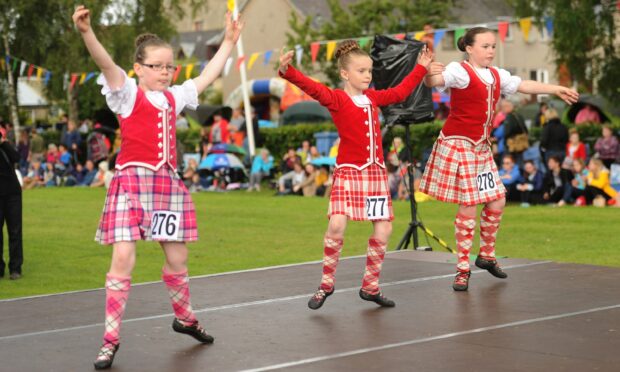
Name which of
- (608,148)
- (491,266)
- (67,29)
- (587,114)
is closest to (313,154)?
(608,148)

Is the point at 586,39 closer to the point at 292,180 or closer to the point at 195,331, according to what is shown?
the point at 292,180

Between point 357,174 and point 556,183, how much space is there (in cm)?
1152

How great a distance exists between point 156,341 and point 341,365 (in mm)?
1394

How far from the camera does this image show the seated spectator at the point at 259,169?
25422 mm

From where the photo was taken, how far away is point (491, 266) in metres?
9.52

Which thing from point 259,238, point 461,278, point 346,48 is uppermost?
point 346,48

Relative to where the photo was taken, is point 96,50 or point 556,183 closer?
point 96,50

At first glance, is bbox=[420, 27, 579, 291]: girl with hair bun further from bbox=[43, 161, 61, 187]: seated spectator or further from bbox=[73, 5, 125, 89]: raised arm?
bbox=[43, 161, 61, 187]: seated spectator

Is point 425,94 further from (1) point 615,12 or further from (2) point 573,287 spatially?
(1) point 615,12

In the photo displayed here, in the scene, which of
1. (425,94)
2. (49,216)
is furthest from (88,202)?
(425,94)

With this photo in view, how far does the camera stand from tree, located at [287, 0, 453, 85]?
5019 centimetres

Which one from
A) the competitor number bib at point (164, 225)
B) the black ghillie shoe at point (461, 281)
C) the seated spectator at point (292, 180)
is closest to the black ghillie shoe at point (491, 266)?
the black ghillie shoe at point (461, 281)

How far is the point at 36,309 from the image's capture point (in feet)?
28.6

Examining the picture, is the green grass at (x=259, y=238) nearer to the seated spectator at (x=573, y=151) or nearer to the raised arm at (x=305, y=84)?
the seated spectator at (x=573, y=151)
